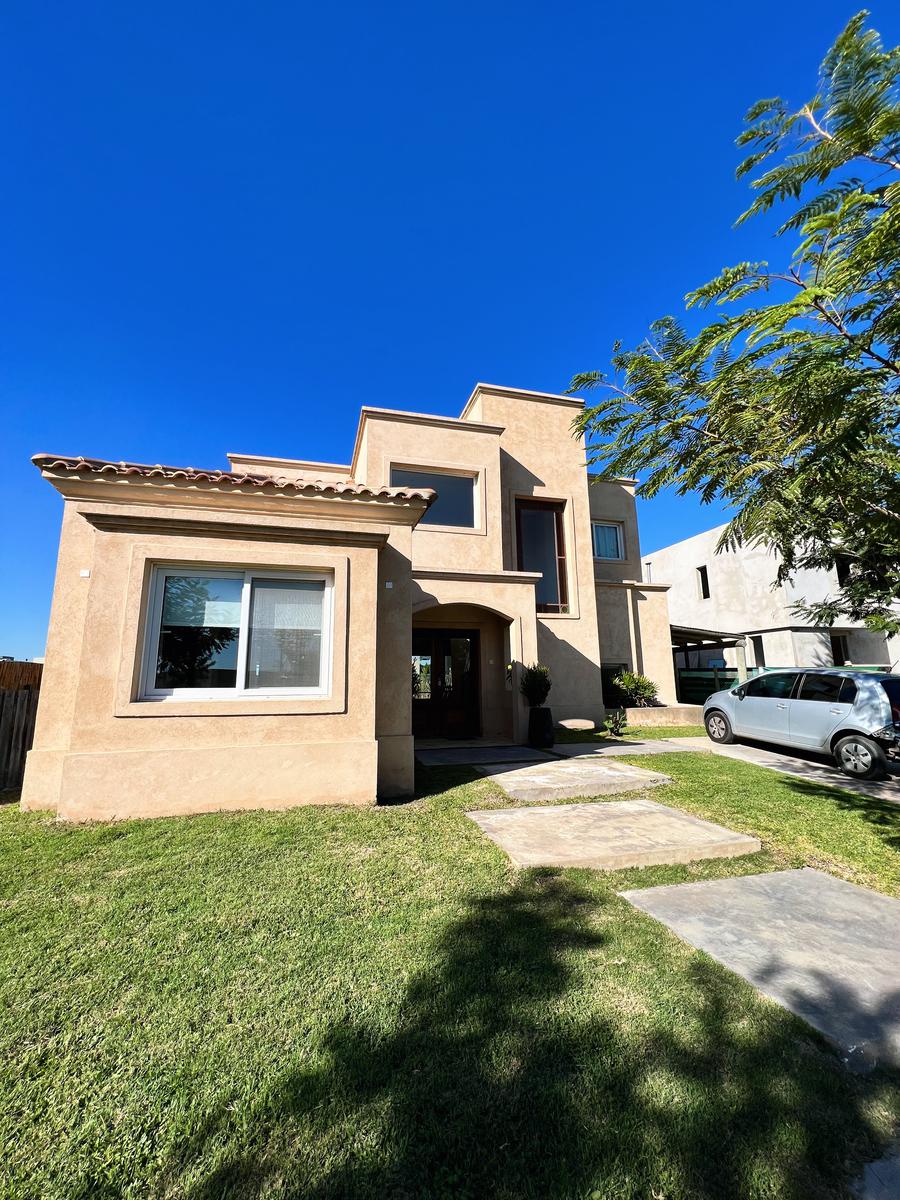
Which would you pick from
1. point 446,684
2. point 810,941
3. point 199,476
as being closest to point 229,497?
point 199,476

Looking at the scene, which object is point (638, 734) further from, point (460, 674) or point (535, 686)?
point (460, 674)

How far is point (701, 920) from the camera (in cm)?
331

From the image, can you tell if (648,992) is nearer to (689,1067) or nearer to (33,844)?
(689,1067)

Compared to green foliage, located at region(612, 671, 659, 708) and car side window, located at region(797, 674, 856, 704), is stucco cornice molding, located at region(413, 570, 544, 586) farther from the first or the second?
car side window, located at region(797, 674, 856, 704)

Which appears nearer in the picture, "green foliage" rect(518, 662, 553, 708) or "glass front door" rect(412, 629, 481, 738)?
"green foliage" rect(518, 662, 553, 708)

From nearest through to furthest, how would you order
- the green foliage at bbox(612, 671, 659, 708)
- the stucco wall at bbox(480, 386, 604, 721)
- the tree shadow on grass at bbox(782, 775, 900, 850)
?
the tree shadow on grass at bbox(782, 775, 900, 850) < the stucco wall at bbox(480, 386, 604, 721) < the green foliage at bbox(612, 671, 659, 708)

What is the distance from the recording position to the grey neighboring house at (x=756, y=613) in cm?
2142

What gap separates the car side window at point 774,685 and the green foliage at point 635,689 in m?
4.61

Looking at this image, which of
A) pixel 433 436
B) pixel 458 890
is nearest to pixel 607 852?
pixel 458 890

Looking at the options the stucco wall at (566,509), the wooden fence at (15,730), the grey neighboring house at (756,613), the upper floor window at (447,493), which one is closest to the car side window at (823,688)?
the stucco wall at (566,509)

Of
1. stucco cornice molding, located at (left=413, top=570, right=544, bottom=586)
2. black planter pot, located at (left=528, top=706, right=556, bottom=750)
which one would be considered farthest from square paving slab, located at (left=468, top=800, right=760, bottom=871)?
stucco cornice molding, located at (left=413, top=570, right=544, bottom=586)

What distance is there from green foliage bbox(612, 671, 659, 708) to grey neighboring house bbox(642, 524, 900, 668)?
453cm

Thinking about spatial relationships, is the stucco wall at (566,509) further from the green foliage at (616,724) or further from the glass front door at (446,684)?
the glass front door at (446,684)

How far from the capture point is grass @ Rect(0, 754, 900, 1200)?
169cm
